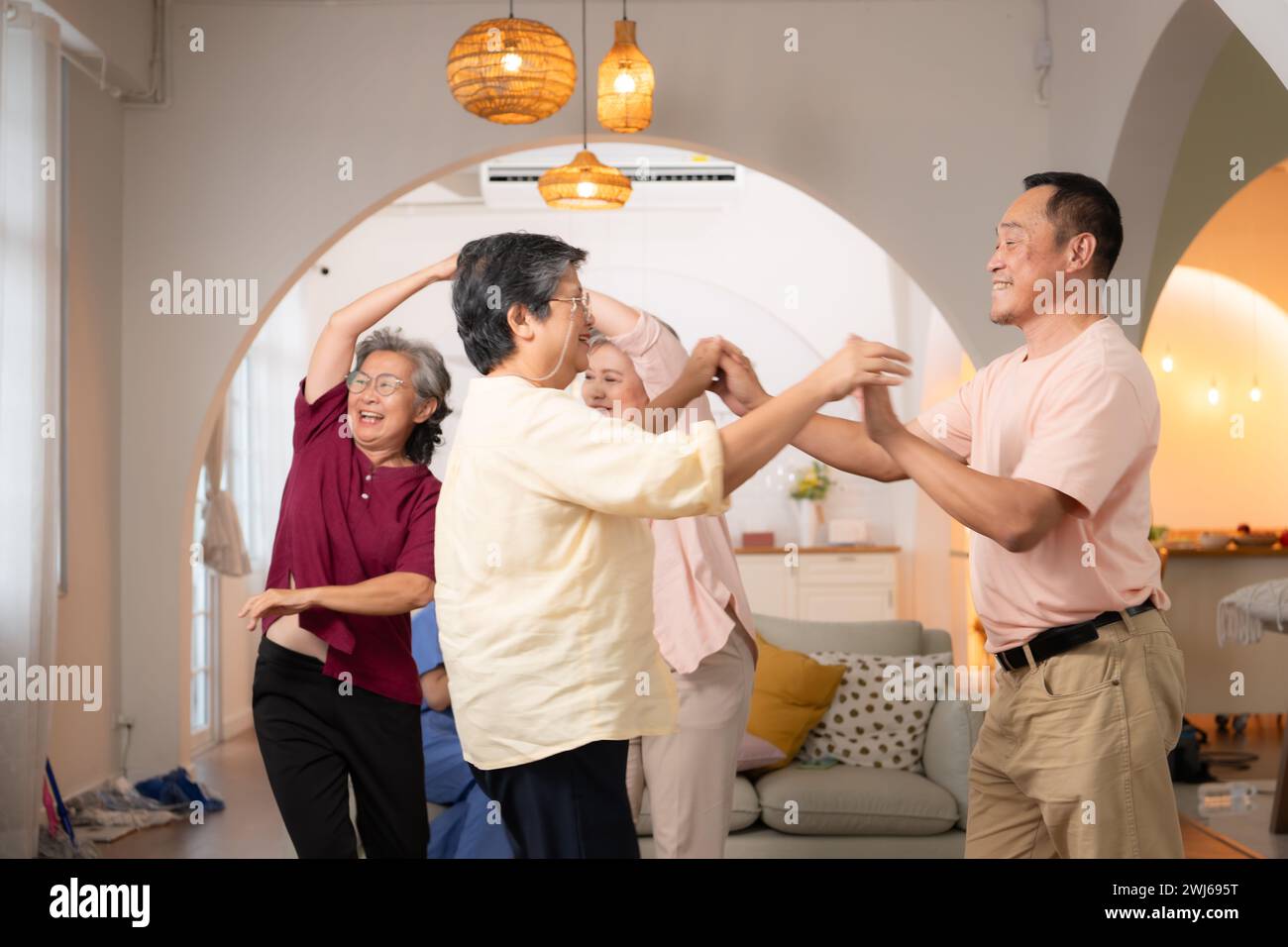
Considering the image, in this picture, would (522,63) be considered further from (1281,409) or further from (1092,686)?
(1281,409)

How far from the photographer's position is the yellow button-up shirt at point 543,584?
5.83 ft

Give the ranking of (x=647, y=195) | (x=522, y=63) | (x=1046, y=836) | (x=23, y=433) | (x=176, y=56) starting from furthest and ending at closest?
1. (x=647, y=195)
2. (x=176, y=56)
3. (x=23, y=433)
4. (x=522, y=63)
5. (x=1046, y=836)

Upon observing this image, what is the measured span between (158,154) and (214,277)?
603mm

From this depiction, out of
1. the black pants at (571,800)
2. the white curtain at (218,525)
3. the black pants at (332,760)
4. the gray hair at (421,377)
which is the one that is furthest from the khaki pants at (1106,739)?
the white curtain at (218,525)

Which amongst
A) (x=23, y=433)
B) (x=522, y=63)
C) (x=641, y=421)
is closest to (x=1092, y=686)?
(x=641, y=421)

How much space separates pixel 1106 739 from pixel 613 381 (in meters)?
1.36

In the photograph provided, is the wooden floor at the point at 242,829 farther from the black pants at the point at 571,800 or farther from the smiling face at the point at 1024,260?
the smiling face at the point at 1024,260

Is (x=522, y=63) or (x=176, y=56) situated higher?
(x=176, y=56)

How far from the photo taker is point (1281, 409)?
8.61 m

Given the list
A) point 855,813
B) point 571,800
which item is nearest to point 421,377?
point 571,800

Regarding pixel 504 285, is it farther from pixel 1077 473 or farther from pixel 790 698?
pixel 790 698

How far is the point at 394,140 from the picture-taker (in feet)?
17.7

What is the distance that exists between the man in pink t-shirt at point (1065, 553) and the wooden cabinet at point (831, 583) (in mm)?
6465

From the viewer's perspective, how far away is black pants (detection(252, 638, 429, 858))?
2.49 meters
